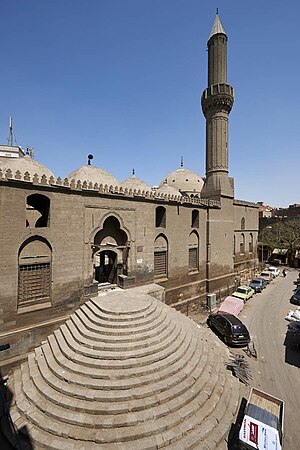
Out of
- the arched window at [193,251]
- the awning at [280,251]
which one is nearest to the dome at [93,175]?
the arched window at [193,251]

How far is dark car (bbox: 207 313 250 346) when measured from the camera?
1237cm

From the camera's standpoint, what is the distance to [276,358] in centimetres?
1166

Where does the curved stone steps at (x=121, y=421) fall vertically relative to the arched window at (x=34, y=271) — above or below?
below

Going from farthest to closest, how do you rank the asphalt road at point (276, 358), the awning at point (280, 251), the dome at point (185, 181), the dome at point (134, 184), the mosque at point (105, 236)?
the awning at point (280, 251) < the dome at point (185, 181) < the dome at point (134, 184) < the mosque at point (105, 236) < the asphalt road at point (276, 358)

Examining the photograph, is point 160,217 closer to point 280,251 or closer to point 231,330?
point 231,330

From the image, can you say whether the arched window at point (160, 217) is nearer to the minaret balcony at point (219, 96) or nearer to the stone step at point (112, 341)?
the stone step at point (112, 341)

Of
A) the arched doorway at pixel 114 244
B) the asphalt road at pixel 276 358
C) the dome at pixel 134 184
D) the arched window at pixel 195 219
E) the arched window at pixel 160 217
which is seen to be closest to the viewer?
the asphalt road at pixel 276 358

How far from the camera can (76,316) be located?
10.6 meters

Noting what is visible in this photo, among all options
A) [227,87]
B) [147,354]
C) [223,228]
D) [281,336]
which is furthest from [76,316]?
[227,87]

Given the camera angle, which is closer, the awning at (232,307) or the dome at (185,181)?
the awning at (232,307)

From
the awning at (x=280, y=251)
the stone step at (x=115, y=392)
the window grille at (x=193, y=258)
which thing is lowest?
the stone step at (x=115, y=392)

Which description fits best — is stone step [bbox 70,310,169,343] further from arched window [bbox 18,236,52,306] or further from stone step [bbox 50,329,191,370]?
arched window [bbox 18,236,52,306]

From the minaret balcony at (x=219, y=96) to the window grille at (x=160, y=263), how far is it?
1529 cm

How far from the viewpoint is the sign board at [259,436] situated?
5.75 meters
